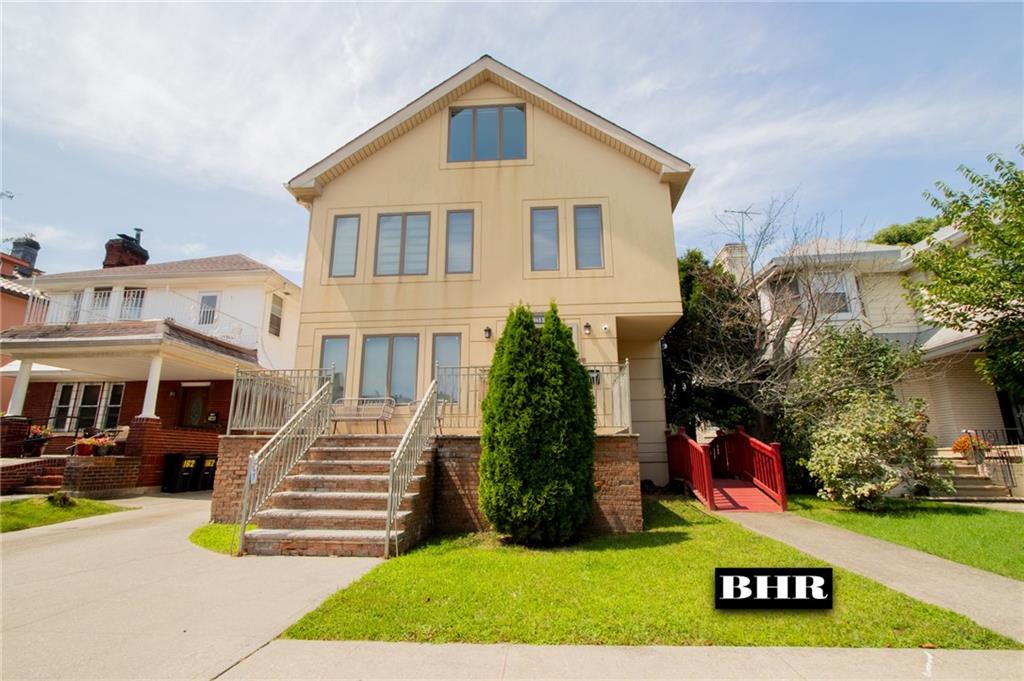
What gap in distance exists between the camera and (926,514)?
31.2 ft

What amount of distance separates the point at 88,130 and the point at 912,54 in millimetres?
15558

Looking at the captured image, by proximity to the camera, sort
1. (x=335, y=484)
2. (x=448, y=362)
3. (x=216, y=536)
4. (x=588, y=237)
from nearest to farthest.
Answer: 1. (x=216, y=536)
2. (x=335, y=484)
3. (x=448, y=362)
4. (x=588, y=237)

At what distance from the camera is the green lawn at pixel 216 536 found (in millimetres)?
6867

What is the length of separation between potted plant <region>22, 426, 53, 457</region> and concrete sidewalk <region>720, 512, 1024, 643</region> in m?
20.5

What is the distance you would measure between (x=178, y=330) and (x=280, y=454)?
10.3 meters

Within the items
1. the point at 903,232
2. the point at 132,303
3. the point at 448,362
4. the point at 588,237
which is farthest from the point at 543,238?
the point at 903,232

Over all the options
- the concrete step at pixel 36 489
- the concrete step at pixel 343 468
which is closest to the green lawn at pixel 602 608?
the concrete step at pixel 343 468

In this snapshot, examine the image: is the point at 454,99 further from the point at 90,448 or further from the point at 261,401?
the point at 90,448

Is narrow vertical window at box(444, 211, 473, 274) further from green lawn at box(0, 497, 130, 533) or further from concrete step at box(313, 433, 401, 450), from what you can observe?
green lawn at box(0, 497, 130, 533)

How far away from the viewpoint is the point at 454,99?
13055mm

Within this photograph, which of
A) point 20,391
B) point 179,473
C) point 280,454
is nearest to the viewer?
point 280,454

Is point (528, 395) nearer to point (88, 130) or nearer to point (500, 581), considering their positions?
point (500, 581)

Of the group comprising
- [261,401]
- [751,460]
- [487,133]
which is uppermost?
[487,133]

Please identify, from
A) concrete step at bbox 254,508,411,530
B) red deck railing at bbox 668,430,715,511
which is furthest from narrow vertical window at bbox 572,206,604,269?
concrete step at bbox 254,508,411,530
